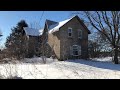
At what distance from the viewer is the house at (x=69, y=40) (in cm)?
2637

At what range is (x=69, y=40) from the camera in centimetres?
2705

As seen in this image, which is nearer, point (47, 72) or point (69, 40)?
point (47, 72)

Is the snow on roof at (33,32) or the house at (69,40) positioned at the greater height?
the snow on roof at (33,32)

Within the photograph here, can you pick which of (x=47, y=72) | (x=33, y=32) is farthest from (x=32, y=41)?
(x=47, y=72)

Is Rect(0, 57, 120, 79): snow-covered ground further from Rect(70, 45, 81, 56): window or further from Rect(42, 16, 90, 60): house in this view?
Rect(70, 45, 81, 56): window

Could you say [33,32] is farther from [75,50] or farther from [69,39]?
[75,50]

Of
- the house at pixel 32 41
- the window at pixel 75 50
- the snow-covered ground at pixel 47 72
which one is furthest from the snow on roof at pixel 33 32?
the snow-covered ground at pixel 47 72

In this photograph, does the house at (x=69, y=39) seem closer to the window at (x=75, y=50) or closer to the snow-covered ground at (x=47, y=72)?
the window at (x=75, y=50)
